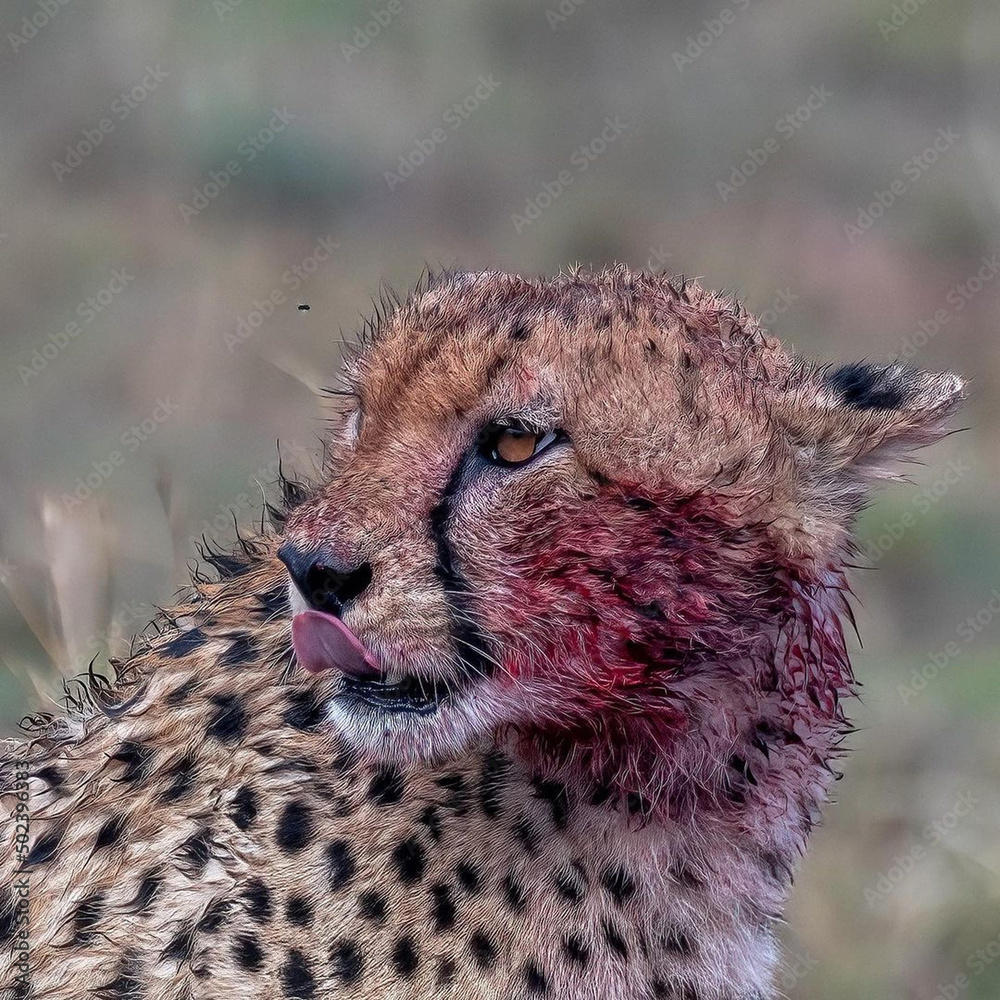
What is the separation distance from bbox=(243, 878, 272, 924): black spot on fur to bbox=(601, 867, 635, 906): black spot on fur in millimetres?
567

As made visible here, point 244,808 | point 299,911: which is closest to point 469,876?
point 299,911

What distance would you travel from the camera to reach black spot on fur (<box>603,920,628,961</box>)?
2.73 meters

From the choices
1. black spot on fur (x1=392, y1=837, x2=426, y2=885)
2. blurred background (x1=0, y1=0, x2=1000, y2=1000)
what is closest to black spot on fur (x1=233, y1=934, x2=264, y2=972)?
black spot on fur (x1=392, y1=837, x2=426, y2=885)

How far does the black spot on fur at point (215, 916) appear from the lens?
2.70m

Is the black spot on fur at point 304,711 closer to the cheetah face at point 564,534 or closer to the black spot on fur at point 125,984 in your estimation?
the cheetah face at point 564,534

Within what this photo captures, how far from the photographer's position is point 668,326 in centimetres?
276

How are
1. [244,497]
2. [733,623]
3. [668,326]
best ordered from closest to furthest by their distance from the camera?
1. [733,623]
2. [668,326]
3. [244,497]

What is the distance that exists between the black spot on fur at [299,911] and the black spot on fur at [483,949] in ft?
0.89

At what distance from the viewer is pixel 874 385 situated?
2.98m

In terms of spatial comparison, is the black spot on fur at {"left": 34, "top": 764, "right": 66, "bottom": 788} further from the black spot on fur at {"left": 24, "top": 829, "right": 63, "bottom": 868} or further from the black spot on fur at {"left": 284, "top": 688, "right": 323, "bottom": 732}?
the black spot on fur at {"left": 284, "top": 688, "right": 323, "bottom": 732}

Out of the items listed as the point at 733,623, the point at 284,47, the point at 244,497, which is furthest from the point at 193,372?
the point at 733,623

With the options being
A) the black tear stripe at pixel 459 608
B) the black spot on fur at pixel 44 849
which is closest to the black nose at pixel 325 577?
the black tear stripe at pixel 459 608

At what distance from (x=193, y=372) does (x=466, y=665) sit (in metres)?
5.77

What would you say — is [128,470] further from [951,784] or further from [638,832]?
[638,832]
